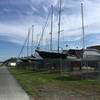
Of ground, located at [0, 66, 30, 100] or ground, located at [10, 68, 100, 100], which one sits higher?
ground, located at [10, 68, 100, 100]

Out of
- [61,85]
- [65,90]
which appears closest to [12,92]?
[65,90]

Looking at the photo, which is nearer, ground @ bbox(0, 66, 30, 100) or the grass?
ground @ bbox(0, 66, 30, 100)

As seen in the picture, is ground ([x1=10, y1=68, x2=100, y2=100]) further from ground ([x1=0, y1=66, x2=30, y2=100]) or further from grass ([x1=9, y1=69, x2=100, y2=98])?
ground ([x1=0, y1=66, x2=30, y2=100])

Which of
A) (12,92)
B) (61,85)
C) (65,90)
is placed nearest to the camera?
(12,92)

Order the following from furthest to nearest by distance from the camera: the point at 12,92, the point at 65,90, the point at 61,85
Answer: the point at 61,85 < the point at 65,90 < the point at 12,92

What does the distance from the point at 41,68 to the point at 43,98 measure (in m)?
35.7

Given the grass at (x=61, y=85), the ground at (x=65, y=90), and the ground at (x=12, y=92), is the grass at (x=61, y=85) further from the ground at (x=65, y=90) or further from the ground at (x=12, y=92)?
the ground at (x=12, y=92)

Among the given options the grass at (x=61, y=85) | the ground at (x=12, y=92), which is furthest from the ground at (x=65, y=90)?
the ground at (x=12, y=92)

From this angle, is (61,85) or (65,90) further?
(61,85)

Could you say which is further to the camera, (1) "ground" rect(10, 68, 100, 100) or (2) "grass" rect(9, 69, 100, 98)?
(2) "grass" rect(9, 69, 100, 98)

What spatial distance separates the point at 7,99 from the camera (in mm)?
12906

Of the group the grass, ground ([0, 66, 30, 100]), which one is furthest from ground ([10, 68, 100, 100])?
ground ([0, 66, 30, 100])

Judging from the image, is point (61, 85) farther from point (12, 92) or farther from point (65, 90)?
point (12, 92)

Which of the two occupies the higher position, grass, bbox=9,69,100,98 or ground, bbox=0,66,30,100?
grass, bbox=9,69,100,98
